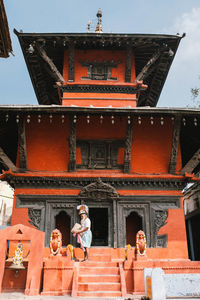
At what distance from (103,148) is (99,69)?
3927 mm

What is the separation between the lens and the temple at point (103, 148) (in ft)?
35.2

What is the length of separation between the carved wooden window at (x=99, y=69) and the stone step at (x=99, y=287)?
8.71 m

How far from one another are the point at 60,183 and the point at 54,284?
428 centimetres

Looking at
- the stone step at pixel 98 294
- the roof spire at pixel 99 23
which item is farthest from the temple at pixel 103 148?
the roof spire at pixel 99 23

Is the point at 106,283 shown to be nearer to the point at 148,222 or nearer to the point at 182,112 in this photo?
the point at 148,222

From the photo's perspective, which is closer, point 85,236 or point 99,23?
point 85,236

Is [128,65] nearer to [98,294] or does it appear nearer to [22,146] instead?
[22,146]

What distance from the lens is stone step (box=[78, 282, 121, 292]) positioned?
7.60m

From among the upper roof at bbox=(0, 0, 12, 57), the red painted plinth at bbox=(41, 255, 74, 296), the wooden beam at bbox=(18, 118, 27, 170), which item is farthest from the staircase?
the upper roof at bbox=(0, 0, 12, 57)

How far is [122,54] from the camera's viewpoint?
44.2ft

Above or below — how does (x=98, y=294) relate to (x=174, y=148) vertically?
below

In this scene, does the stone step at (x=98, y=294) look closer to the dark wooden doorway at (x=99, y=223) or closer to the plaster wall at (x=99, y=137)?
the plaster wall at (x=99, y=137)

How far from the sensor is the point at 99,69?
1344cm

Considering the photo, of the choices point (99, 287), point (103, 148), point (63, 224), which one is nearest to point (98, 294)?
point (99, 287)
